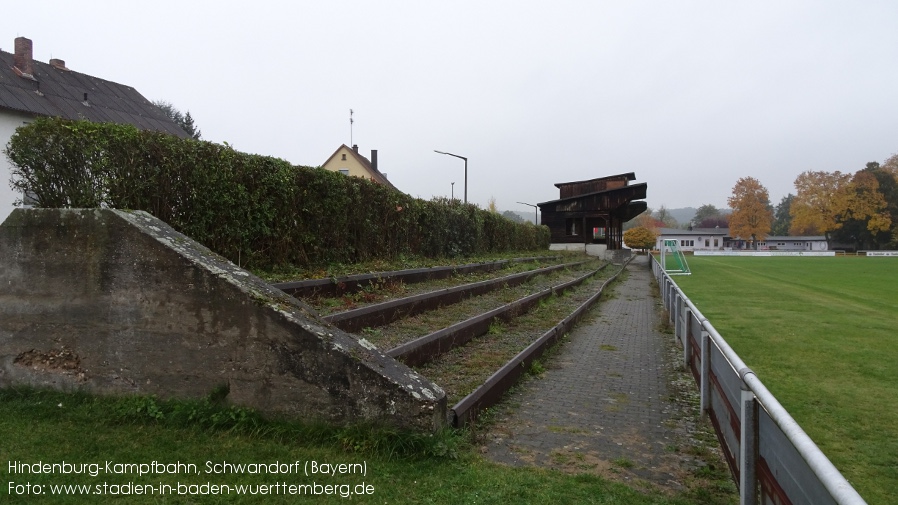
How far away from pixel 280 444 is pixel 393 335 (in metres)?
2.40

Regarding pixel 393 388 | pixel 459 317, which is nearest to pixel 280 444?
pixel 393 388

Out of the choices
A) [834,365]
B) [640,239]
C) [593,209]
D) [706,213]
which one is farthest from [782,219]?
[834,365]

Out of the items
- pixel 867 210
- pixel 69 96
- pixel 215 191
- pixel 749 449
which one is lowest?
pixel 749 449

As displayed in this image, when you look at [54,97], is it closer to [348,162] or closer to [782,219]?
[348,162]

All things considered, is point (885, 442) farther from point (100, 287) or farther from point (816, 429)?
point (100, 287)

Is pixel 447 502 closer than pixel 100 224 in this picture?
Yes

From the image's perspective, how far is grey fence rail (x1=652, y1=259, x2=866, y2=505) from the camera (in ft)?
6.12

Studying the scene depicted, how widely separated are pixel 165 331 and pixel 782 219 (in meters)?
151

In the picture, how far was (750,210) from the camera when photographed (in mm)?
86875

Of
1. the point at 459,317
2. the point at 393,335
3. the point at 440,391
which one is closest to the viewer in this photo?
the point at 440,391

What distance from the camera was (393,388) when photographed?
3.86 metres

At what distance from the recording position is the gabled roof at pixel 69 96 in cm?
2042

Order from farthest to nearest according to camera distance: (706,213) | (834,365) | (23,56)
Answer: (706,213) → (23,56) → (834,365)

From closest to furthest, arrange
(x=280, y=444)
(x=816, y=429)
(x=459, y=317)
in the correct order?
(x=280, y=444) < (x=816, y=429) < (x=459, y=317)
